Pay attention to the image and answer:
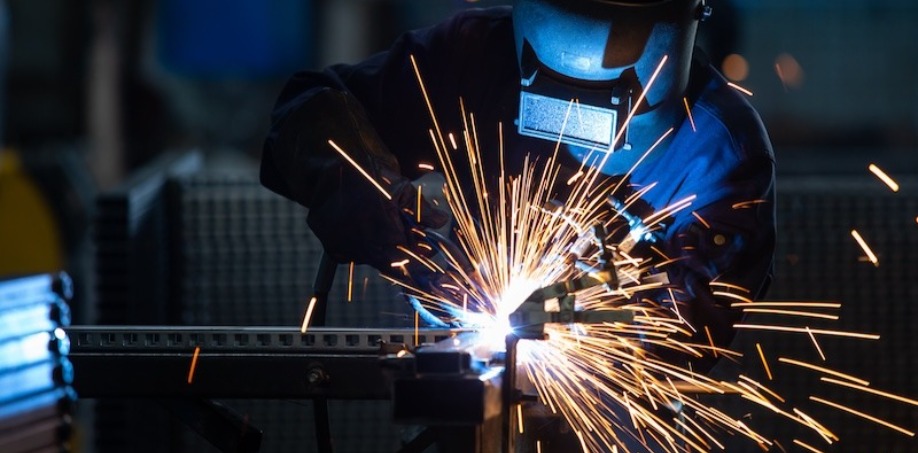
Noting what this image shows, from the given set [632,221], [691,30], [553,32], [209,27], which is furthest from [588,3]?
[209,27]

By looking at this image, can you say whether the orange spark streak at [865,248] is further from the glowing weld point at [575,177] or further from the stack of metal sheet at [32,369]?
the stack of metal sheet at [32,369]

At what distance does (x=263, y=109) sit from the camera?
356 inches

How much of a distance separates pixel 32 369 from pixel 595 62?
1626mm

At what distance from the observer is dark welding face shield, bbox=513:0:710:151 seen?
Result: 234 centimetres

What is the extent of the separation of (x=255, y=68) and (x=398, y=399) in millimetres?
6673

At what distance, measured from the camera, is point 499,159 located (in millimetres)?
2795

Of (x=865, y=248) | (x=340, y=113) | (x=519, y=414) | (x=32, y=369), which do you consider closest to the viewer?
(x=519, y=414)

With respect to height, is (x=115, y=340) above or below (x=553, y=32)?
below

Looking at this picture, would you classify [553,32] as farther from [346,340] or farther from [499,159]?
[346,340]

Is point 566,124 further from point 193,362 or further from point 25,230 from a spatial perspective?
point 25,230

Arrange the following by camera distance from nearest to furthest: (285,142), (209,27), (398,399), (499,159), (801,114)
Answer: (398,399), (285,142), (499,159), (209,27), (801,114)

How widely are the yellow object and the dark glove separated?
261 centimetres

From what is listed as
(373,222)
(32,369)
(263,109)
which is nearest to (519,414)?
(373,222)

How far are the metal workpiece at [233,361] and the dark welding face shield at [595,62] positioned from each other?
0.47 m
